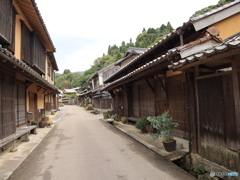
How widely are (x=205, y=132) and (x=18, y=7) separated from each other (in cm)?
1010

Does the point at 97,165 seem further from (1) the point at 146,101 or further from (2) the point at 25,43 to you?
(2) the point at 25,43

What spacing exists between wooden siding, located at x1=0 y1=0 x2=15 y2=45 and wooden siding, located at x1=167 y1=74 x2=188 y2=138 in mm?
7163

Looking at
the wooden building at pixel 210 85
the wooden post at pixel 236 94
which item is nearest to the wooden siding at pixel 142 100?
the wooden building at pixel 210 85

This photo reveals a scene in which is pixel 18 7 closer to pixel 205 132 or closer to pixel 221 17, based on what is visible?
pixel 221 17

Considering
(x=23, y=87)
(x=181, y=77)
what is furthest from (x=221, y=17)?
(x=23, y=87)

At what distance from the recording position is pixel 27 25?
990 cm

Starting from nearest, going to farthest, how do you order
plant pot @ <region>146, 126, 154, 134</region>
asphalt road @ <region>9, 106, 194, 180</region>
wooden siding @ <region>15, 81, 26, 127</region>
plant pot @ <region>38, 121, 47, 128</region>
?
asphalt road @ <region>9, 106, 194, 180</region>
wooden siding @ <region>15, 81, 26, 127</region>
plant pot @ <region>146, 126, 154, 134</region>
plant pot @ <region>38, 121, 47, 128</region>

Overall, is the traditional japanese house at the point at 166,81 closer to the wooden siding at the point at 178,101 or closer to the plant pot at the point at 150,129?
the wooden siding at the point at 178,101

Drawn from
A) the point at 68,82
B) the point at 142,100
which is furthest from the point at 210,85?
the point at 68,82

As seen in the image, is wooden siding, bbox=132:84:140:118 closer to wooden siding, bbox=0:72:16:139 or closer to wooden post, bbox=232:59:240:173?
wooden siding, bbox=0:72:16:139

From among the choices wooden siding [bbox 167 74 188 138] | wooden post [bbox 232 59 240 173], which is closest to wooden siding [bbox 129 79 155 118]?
wooden siding [bbox 167 74 188 138]

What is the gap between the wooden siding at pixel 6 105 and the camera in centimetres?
539

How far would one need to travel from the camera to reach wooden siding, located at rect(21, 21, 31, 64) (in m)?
9.09

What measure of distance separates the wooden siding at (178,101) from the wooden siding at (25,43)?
26.6 feet
